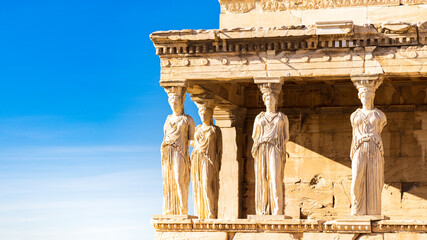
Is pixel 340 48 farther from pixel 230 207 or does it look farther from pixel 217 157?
pixel 230 207

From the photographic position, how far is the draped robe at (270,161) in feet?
72.0

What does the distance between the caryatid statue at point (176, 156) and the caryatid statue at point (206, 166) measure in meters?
1.08

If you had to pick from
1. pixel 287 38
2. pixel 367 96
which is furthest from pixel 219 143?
pixel 367 96

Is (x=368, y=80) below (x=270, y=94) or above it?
above

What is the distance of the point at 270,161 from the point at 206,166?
211 cm

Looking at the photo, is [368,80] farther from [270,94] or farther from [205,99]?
[205,99]

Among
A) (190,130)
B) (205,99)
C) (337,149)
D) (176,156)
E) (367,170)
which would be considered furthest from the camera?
(337,149)

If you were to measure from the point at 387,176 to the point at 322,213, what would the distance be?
1.60 meters

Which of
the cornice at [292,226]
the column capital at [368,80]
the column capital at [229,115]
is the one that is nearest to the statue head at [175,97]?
the cornice at [292,226]

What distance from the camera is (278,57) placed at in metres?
22.3

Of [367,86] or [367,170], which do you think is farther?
[367,86]

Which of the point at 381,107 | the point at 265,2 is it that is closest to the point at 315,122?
the point at 381,107

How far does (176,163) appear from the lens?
22453 mm

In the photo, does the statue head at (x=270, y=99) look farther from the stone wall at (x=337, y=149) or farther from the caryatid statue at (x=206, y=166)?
the stone wall at (x=337, y=149)
